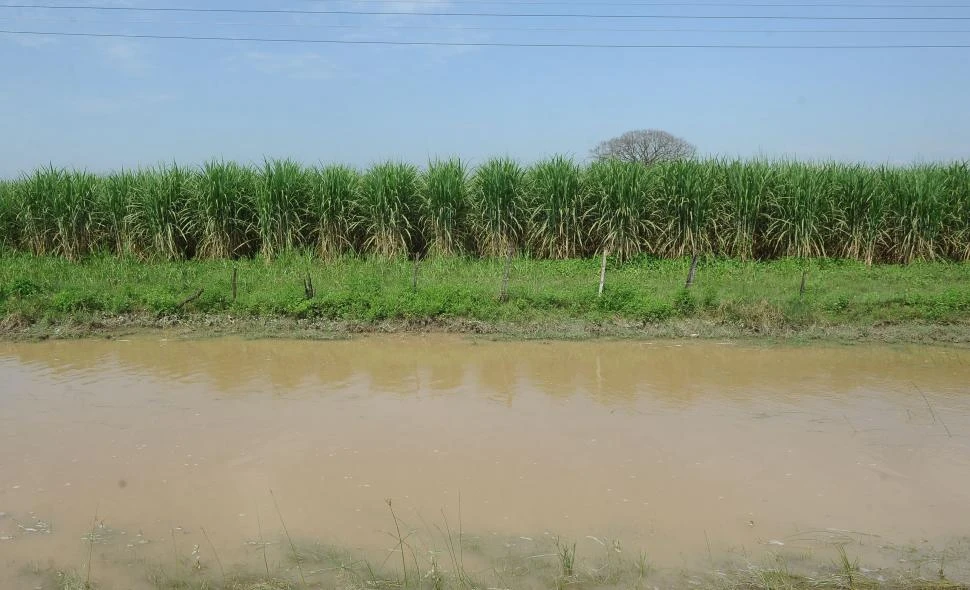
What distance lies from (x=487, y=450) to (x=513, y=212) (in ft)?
→ 32.4

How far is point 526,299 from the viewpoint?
35.6ft

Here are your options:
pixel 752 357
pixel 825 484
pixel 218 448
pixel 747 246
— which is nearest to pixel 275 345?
pixel 218 448

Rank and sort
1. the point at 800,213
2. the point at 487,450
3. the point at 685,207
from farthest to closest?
1. the point at 685,207
2. the point at 800,213
3. the point at 487,450

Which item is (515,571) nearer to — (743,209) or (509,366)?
(509,366)

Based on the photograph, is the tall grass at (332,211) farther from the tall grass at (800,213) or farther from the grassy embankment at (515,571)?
the grassy embankment at (515,571)

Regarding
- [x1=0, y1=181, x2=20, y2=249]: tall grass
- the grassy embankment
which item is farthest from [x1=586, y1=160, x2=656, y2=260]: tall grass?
[x1=0, y1=181, x2=20, y2=249]: tall grass

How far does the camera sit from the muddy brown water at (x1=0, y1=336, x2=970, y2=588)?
4.56m

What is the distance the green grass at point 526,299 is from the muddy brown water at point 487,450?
45.9 inches

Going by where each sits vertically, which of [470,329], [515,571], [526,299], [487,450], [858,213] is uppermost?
[858,213]

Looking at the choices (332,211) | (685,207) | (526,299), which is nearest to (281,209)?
(332,211)

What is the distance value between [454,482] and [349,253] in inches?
412

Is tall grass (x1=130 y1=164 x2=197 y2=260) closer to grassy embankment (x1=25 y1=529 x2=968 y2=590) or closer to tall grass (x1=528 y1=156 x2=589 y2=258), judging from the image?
tall grass (x1=528 y1=156 x2=589 y2=258)

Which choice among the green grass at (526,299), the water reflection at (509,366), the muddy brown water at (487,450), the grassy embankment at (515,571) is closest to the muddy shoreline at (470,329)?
the green grass at (526,299)

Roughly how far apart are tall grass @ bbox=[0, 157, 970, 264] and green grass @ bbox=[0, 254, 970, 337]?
2.11m
